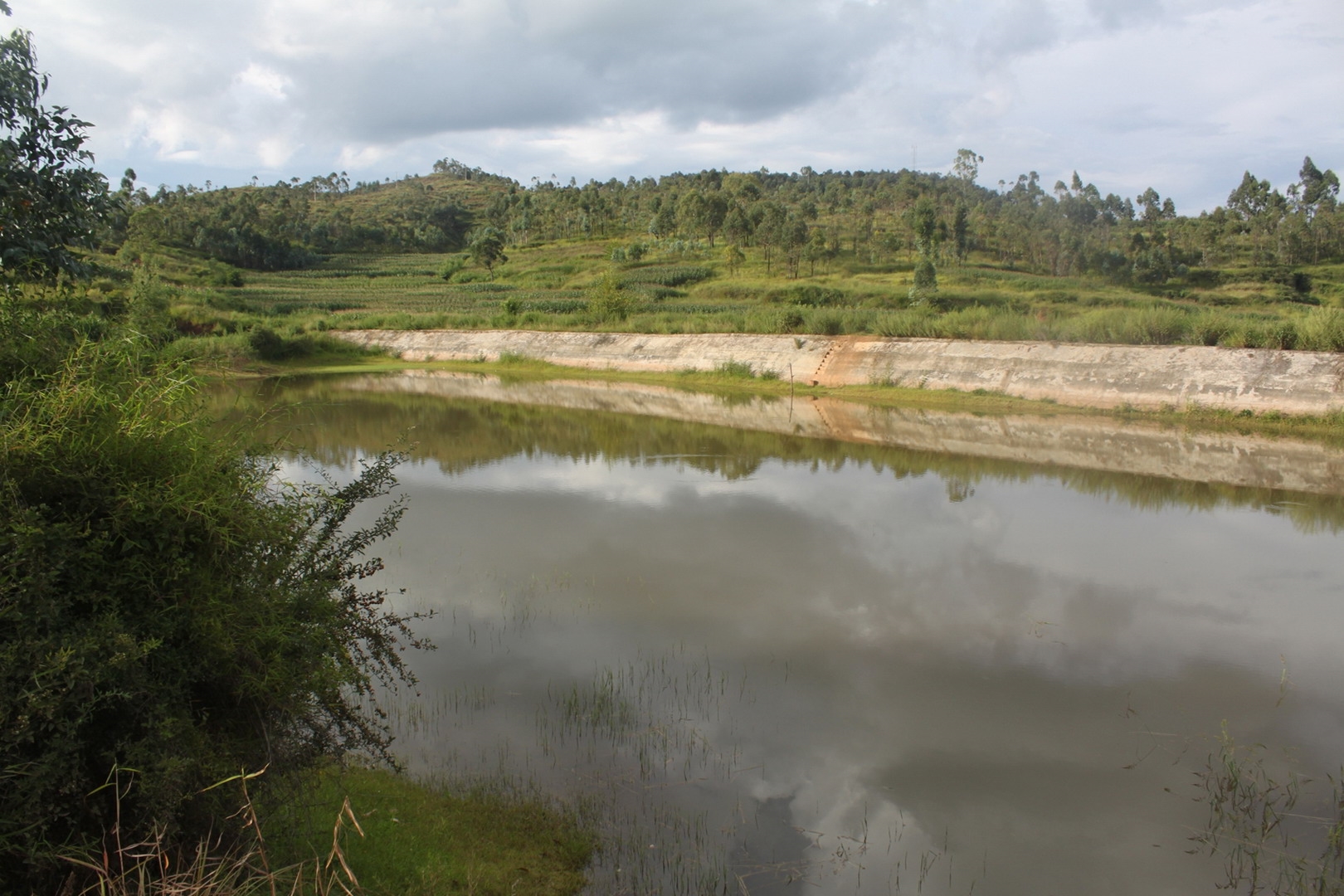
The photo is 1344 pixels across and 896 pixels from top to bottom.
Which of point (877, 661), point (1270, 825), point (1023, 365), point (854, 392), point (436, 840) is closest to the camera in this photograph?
point (436, 840)

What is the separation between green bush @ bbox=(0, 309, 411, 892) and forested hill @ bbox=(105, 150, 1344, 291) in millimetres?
35587

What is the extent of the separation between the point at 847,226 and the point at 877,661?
71252 millimetres

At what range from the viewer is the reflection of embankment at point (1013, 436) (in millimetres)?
13664

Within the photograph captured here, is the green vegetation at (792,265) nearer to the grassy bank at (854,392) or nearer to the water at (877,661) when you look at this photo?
the grassy bank at (854,392)

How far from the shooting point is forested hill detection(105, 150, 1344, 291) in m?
56.4

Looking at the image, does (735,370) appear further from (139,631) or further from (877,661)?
(139,631)

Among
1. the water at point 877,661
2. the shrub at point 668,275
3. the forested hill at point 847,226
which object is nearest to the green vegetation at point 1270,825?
the water at point 877,661

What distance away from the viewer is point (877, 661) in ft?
22.0

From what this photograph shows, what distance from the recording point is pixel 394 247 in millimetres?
87688

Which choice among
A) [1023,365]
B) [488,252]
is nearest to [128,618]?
[1023,365]

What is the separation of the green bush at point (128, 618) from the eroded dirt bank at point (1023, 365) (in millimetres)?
19441

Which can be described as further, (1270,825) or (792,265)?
(792,265)

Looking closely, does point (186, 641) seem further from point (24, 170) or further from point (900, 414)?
point (900, 414)

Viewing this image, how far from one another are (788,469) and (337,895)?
36.4ft
